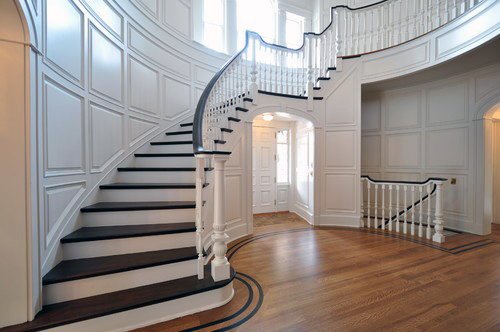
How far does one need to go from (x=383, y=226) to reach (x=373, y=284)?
87.4 inches

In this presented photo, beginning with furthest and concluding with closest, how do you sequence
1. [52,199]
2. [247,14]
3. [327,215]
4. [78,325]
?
[247,14] → [327,215] → [52,199] → [78,325]

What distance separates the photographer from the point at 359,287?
218cm

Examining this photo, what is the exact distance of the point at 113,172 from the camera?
8.93 feet

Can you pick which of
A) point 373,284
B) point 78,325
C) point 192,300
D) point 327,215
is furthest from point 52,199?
point 327,215

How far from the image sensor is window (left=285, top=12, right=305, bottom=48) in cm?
608

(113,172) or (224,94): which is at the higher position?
(224,94)

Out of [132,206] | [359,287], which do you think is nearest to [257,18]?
[132,206]

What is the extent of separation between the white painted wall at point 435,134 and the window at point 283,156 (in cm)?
176

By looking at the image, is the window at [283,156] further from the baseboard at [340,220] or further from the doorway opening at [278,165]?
the baseboard at [340,220]

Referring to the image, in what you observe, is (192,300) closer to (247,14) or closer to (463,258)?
(463,258)

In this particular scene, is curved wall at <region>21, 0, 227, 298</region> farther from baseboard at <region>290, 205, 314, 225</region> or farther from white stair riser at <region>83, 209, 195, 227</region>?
baseboard at <region>290, 205, 314, 225</region>

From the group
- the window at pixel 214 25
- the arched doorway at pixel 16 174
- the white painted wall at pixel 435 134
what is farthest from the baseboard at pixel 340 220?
the window at pixel 214 25

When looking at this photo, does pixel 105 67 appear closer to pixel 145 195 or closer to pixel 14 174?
pixel 145 195

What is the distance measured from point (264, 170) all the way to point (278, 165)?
0.45 m
